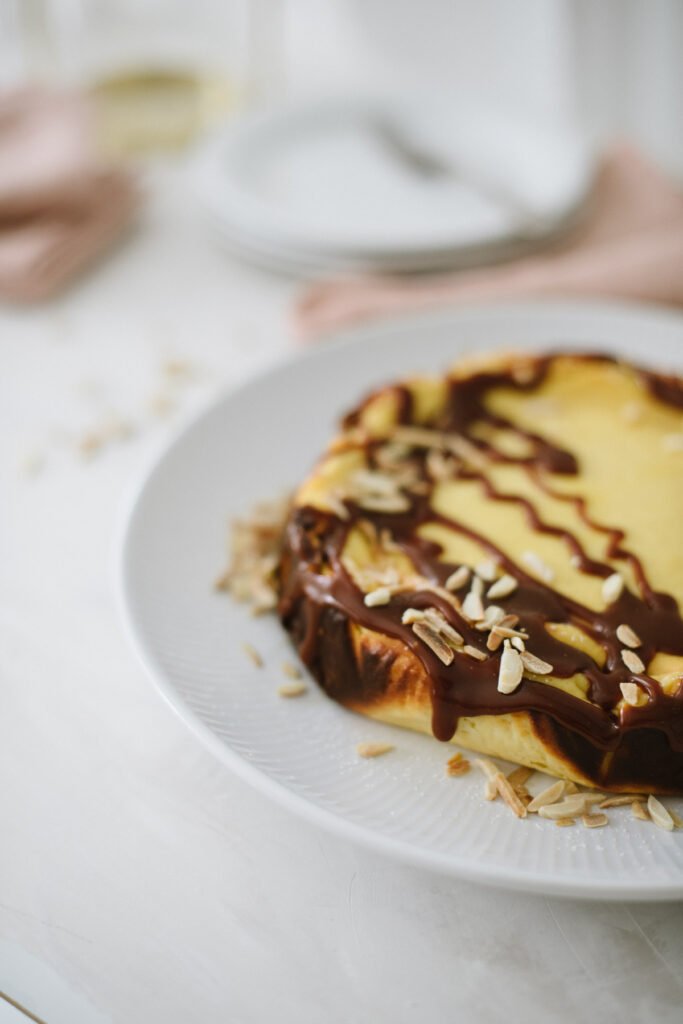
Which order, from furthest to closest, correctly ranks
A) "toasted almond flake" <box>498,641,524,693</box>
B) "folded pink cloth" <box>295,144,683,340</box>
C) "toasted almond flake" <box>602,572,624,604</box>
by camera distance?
1. "folded pink cloth" <box>295,144,683,340</box>
2. "toasted almond flake" <box>602,572,624,604</box>
3. "toasted almond flake" <box>498,641,524,693</box>

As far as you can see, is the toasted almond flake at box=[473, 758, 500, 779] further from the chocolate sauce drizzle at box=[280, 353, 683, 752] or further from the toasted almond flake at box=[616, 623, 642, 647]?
the toasted almond flake at box=[616, 623, 642, 647]

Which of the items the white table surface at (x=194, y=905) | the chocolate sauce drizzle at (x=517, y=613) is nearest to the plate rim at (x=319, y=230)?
the chocolate sauce drizzle at (x=517, y=613)

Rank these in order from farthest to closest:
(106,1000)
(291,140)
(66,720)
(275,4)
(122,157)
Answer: (275,4) → (122,157) → (291,140) → (66,720) → (106,1000)

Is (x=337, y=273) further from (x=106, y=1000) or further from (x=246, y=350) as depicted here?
(x=106, y=1000)

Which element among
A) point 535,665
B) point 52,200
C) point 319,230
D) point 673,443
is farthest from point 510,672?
point 52,200

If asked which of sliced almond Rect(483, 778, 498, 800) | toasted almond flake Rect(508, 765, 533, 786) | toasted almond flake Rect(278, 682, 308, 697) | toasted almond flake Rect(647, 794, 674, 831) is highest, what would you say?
toasted almond flake Rect(647, 794, 674, 831)

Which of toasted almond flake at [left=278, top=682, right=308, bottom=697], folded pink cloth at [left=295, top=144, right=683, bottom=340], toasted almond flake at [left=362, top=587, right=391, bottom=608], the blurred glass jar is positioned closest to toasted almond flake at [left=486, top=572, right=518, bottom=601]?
toasted almond flake at [left=362, top=587, right=391, bottom=608]

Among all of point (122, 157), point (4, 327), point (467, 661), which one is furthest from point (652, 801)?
point (122, 157)
